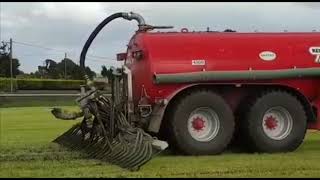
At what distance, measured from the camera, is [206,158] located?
31.1 feet

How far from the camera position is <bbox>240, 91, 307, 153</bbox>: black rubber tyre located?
10141 mm

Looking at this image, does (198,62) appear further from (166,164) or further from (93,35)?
(93,35)

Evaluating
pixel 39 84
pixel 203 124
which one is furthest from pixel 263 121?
pixel 39 84

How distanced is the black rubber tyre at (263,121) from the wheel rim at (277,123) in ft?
0.12

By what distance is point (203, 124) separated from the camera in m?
10.1

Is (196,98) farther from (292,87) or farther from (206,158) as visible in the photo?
(292,87)

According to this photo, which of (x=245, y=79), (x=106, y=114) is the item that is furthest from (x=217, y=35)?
(x=106, y=114)

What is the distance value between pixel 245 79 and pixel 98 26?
9.41ft

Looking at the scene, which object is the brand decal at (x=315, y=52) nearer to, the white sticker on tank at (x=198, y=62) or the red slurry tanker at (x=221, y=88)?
the red slurry tanker at (x=221, y=88)

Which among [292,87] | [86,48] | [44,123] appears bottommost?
[44,123]

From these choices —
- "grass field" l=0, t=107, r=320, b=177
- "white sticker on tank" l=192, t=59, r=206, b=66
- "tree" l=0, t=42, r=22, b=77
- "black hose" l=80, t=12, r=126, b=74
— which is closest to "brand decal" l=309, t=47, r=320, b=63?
"grass field" l=0, t=107, r=320, b=177

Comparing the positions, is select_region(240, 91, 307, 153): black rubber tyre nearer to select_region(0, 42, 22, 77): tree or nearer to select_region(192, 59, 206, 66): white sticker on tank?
select_region(192, 59, 206, 66): white sticker on tank

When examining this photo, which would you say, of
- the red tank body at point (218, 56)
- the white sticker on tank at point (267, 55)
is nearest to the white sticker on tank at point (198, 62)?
the red tank body at point (218, 56)

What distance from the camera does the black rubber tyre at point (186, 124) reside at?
9820 mm
